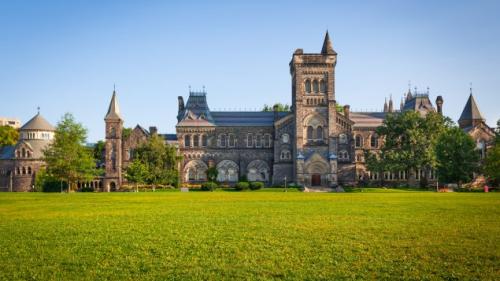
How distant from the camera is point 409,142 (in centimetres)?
6041

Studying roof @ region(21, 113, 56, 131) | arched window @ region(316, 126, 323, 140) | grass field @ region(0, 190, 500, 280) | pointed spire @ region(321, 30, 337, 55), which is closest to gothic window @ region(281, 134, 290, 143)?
arched window @ region(316, 126, 323, 140)

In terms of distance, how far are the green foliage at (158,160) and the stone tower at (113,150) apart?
954 centimetres

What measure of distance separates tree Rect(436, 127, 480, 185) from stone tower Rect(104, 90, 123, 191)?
45.8 metres

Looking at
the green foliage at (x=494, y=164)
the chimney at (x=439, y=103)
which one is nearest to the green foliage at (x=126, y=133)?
the green foliage at (x=494, y=164)

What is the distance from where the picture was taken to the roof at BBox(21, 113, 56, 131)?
83.0 metres

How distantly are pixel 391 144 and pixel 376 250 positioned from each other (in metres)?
50.8

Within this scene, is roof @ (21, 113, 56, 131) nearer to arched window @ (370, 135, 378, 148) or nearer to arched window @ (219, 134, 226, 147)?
arched window @ (219, 134, 226, 147)

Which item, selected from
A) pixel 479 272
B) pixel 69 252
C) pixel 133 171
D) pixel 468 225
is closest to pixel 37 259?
pixel 69 252

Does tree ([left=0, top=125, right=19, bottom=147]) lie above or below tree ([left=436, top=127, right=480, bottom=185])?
above

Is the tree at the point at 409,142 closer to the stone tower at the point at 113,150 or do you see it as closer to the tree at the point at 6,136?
the stone tower at the point at 113,150

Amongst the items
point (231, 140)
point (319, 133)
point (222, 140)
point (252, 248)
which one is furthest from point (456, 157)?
point (252, 248)

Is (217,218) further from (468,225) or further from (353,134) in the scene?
(353,134)

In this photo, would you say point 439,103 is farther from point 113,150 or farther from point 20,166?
point 20,166

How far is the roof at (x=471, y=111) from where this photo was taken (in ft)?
260
